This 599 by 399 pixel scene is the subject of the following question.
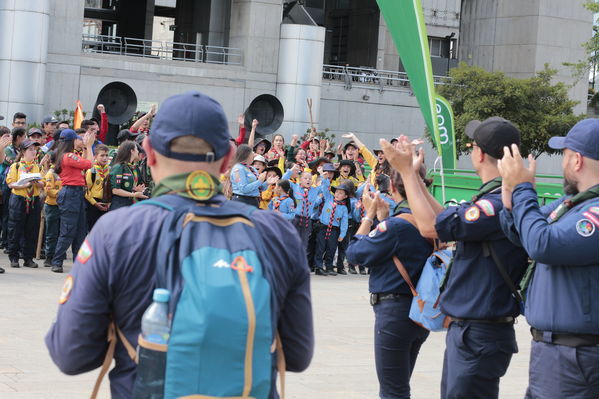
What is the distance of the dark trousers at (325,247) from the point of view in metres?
16.5

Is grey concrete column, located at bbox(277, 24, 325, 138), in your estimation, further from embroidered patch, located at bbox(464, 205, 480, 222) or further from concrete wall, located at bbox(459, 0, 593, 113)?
embroidered patch, located at bbox(464, 205, 480, 222)

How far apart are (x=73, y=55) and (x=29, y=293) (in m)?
21.4

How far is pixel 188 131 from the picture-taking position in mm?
3020

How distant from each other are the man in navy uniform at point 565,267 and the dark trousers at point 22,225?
1060 centimetres

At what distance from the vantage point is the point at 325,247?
16.8 metres

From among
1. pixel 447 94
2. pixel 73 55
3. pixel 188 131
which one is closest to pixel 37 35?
pixel 73 55

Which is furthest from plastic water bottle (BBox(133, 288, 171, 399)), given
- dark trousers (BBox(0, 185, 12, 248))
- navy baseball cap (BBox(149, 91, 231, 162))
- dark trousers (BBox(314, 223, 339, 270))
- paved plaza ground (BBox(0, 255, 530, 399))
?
dark trousers (BBox(314, 223, 339, 270))

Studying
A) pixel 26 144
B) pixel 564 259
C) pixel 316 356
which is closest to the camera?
pixel 564 259

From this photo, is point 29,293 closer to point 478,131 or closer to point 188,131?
point 478,131

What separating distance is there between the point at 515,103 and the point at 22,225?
1075 inches

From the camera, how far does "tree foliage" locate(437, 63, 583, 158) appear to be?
1492 inches

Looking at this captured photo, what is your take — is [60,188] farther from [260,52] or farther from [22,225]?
[260,52]

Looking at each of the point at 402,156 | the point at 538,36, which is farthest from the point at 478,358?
the point at 538,36

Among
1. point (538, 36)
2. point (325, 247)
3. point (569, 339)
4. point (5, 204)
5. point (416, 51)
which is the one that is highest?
point (538, 36)
